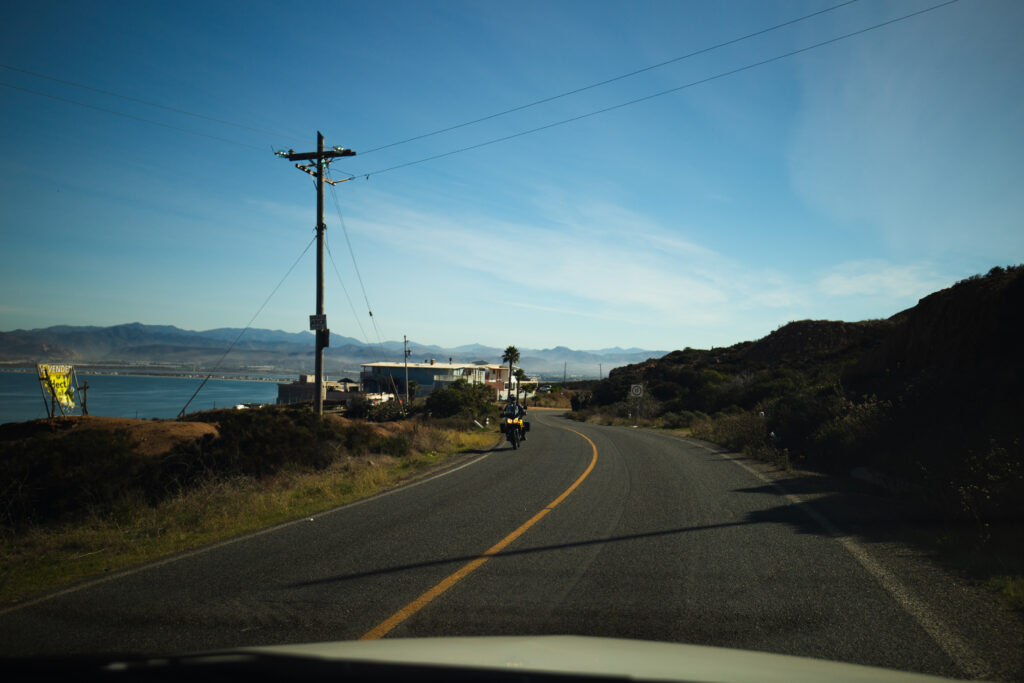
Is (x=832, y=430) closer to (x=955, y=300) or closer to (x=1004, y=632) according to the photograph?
(x=955, y=300)

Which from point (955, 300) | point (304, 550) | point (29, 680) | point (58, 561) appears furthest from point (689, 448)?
point (29, 680)

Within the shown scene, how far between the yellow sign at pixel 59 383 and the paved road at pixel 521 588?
1472 cm

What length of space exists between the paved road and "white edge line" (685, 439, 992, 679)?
0.14 feet

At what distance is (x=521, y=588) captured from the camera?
5.24m

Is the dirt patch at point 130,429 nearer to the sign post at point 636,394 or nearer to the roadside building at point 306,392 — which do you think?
the sign post at point 636,394

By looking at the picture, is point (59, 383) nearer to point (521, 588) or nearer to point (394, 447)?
point (394, 447)

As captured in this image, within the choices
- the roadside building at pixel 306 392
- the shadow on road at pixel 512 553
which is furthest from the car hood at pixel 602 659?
the roadside building at pixel 306 392

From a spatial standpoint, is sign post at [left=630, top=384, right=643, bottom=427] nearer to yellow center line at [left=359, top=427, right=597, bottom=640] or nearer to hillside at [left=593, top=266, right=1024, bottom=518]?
hillside at [left=593, top=266, right=1024, bottom=518]

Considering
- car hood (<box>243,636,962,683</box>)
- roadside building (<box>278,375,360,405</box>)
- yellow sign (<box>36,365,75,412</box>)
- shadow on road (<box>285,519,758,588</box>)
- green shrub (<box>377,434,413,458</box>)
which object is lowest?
roadside building (<box>278,375,360,405</box>)

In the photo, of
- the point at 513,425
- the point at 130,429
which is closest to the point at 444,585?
the point at 130,429

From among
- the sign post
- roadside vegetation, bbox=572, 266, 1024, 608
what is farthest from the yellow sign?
the sign post

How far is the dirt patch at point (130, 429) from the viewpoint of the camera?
13.4 meters

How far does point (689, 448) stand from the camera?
20156 mm

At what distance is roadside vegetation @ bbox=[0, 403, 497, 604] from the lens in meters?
7.37
